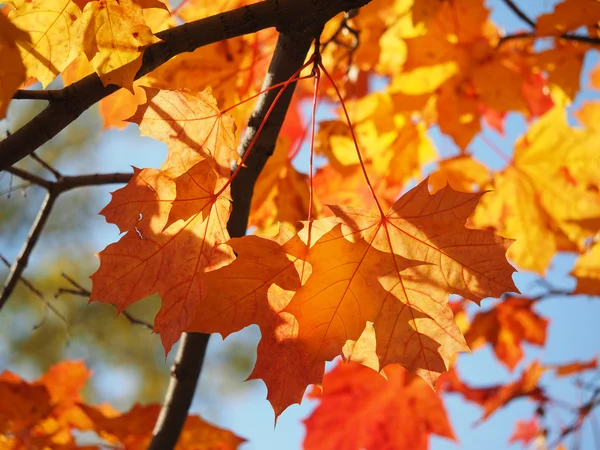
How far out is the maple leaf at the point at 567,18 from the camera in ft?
5.46

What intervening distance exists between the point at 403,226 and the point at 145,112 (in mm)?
496

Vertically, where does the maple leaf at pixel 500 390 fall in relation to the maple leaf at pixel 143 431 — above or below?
above

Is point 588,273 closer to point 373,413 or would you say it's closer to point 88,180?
point 373,413

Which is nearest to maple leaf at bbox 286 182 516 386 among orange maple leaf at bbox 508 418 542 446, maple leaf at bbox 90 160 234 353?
maple leaf at bbox 90 160 234 353

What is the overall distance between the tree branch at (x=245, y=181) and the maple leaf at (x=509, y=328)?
1635mm

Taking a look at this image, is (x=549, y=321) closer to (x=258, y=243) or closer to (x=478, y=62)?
(x=478, y=62)

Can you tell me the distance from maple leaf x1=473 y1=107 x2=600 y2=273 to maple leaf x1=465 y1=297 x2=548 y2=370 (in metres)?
0.64

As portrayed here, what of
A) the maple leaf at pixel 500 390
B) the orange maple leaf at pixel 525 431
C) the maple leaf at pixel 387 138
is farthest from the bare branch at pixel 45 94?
the orange maple leaf at pixel 525 431

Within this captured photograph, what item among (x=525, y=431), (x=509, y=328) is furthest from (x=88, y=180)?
(x=525, y=431)

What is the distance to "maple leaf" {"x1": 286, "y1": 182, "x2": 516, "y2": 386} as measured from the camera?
1.01 meters

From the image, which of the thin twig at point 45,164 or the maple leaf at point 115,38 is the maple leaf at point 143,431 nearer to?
the thin twig at point 45,164

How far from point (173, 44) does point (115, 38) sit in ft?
0.30

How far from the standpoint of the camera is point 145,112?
1063mm

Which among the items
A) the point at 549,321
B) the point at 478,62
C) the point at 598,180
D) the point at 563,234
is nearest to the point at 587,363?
the point at 549,321
